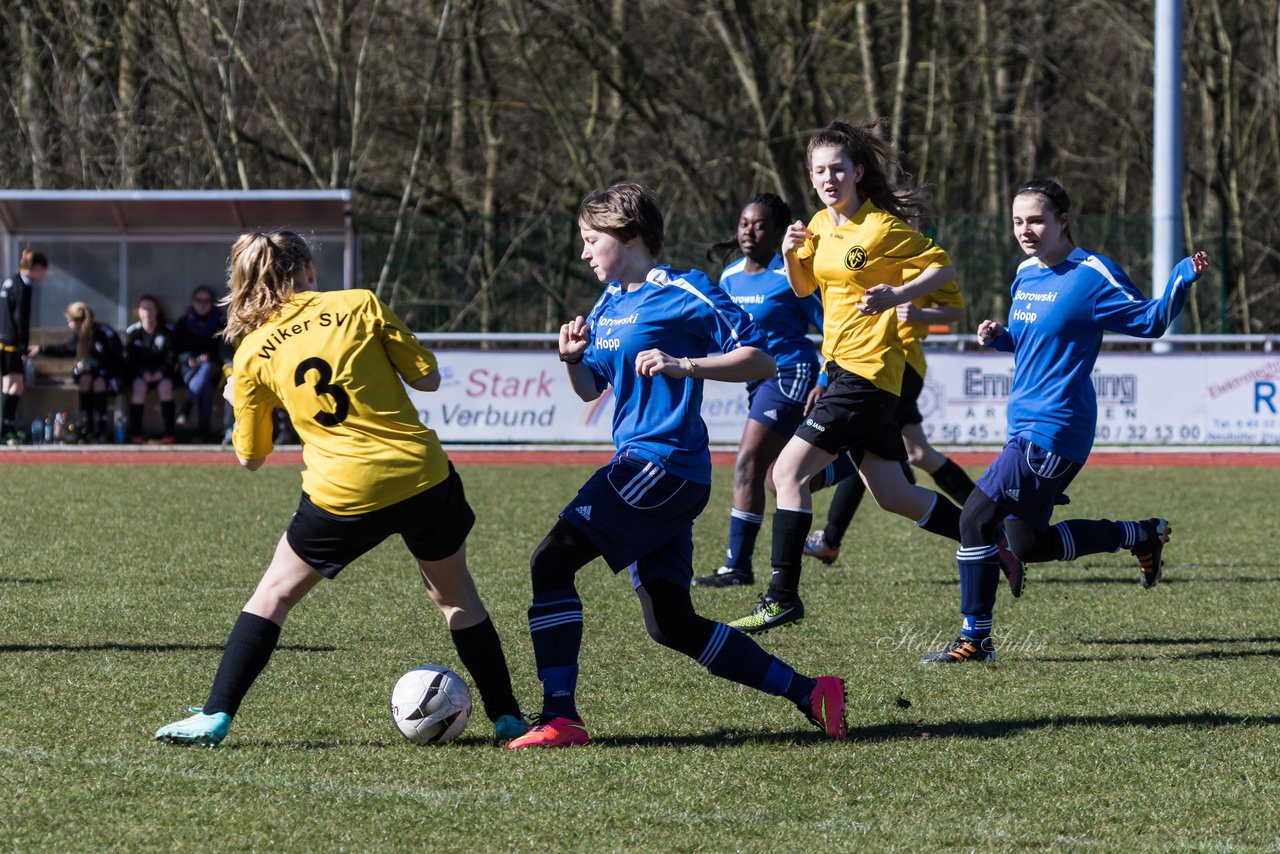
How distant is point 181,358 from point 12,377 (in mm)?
1657

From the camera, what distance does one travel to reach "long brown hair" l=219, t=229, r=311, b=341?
4602mm

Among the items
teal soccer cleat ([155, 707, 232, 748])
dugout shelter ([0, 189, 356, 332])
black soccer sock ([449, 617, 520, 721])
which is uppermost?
dugout shelter ([0, 189, 356, 332])

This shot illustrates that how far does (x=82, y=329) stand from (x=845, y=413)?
39.5ft

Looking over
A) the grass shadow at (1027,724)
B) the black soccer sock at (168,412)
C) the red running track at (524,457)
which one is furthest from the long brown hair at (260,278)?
the black soccer sock at (168,412)

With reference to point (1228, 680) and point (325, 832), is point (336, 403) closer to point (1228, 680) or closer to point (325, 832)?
point (325, 832)

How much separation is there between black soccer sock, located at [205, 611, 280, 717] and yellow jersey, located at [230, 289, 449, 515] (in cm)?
41

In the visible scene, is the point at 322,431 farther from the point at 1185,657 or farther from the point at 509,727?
the point at 1185,657

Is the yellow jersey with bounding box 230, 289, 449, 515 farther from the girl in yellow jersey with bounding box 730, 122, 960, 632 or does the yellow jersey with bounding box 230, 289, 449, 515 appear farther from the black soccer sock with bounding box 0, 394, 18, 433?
the black soccer sock with bounding box 0, 394, 18, 433

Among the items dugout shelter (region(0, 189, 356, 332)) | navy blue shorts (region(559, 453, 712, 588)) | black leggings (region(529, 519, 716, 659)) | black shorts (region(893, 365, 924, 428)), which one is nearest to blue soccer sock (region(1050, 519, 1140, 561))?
black shorts (region(893, 365, 924, 428))

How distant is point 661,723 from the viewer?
5133 mm

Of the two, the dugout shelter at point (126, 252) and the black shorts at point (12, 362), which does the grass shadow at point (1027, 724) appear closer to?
the black shorts at point (12, 362)

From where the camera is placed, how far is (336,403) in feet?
14.9

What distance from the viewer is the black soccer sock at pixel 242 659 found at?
4.63 m

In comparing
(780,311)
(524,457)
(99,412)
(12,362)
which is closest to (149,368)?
(99,412)
